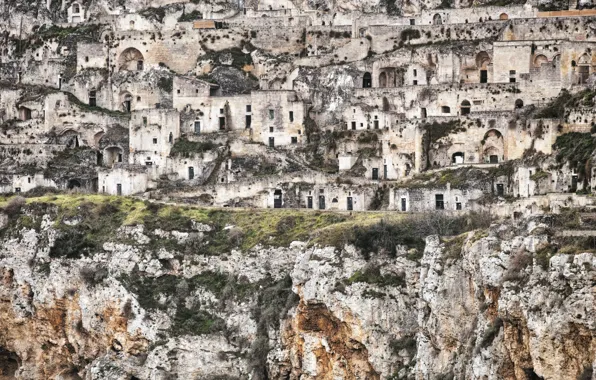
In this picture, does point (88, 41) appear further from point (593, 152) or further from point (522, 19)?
point (593, 152)

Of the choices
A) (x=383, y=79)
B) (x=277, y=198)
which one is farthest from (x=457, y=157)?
(x=383, y=79)

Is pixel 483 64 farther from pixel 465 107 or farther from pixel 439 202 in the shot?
pixel 439 202

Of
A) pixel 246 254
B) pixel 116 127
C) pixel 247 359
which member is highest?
pixel 116 127

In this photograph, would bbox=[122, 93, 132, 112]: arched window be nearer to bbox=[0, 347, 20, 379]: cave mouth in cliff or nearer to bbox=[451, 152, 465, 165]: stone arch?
bbox=[0, 347, 20, 379]: cave mouth in cliff

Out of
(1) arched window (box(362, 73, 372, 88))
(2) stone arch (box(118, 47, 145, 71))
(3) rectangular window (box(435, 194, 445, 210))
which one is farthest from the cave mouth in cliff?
(3) rectangular window (box(435, 194, 445, 210))

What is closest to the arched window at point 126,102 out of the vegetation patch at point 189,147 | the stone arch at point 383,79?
the vegetation patch at point 189,147

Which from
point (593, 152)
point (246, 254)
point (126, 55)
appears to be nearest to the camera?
point (593, 152)

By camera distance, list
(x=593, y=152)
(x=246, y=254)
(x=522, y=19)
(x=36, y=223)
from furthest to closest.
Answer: (x=522, y=19)
(x=36, y=223)
(x=246, y=254)
(x=593, y=152)

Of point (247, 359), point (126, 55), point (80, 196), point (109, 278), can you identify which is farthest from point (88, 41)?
point (247, 359)
